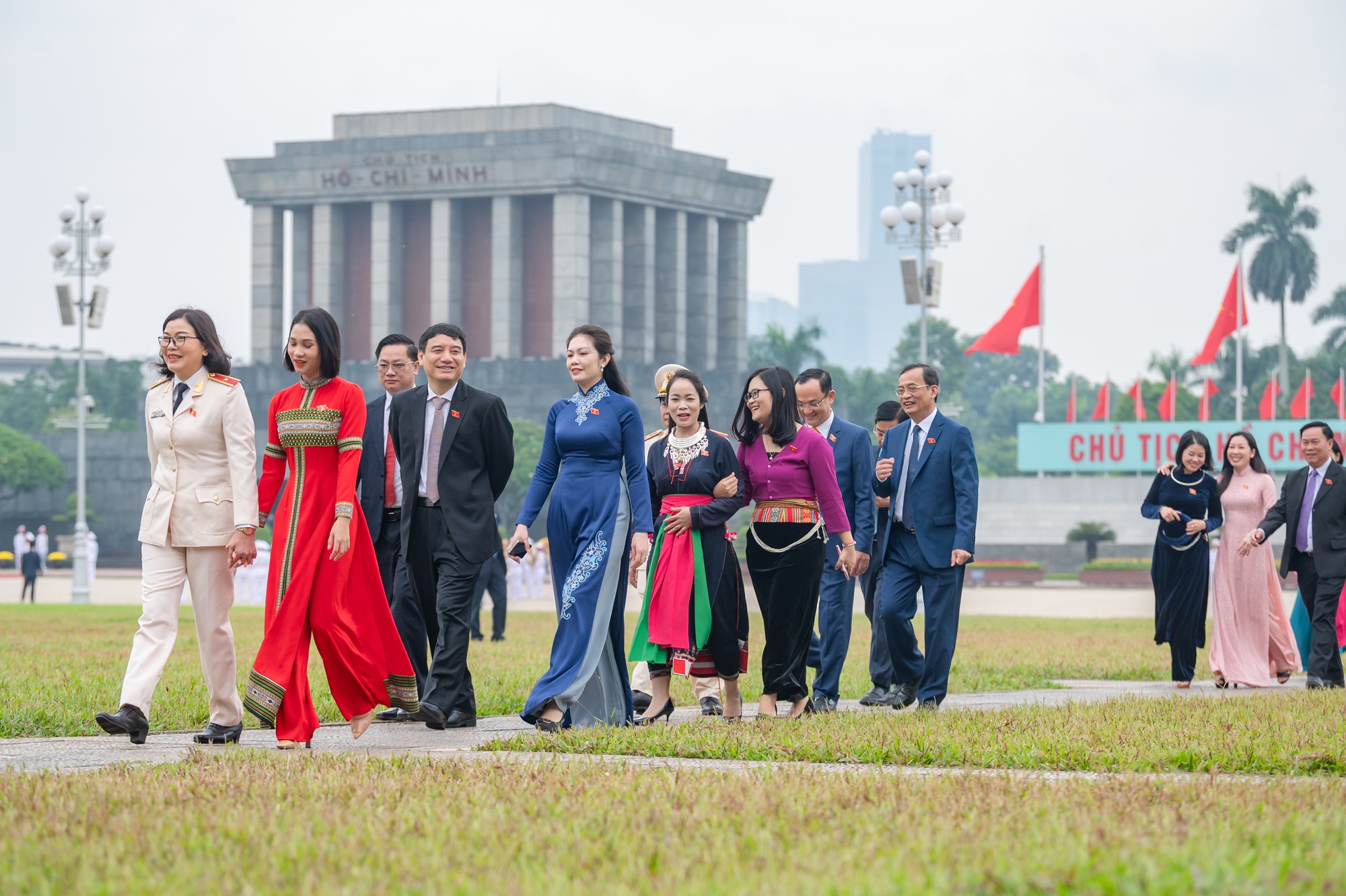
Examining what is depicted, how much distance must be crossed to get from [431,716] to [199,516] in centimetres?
149

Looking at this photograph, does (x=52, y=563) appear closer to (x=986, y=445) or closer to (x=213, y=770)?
(x=213, y=770)

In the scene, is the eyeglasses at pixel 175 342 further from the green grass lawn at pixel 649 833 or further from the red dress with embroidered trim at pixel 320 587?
the green grass lawn at pixel 649 833

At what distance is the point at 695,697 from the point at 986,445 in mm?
90420

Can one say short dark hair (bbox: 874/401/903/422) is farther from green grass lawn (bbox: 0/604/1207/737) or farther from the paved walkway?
the paved walkway

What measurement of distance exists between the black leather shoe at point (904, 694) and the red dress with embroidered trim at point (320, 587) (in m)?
2.97

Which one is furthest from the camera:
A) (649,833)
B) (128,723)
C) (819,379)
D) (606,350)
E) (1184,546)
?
(1184,546)

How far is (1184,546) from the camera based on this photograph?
37.7 ft

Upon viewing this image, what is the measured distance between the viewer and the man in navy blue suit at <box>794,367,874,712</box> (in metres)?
8.91

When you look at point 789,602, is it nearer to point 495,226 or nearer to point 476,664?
point 476,664

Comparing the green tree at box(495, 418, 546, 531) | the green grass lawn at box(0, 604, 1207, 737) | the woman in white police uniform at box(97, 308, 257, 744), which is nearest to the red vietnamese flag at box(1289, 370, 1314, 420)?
the green tree at box(495, 418, 546, 531)

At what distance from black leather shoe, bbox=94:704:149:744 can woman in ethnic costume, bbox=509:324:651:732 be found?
1.73 meters

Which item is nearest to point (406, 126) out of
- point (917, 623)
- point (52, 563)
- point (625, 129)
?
point (625, 129)

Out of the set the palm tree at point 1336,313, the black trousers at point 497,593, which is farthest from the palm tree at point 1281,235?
the black trousers at point 497,593

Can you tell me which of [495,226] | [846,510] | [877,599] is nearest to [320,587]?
[846,510]
